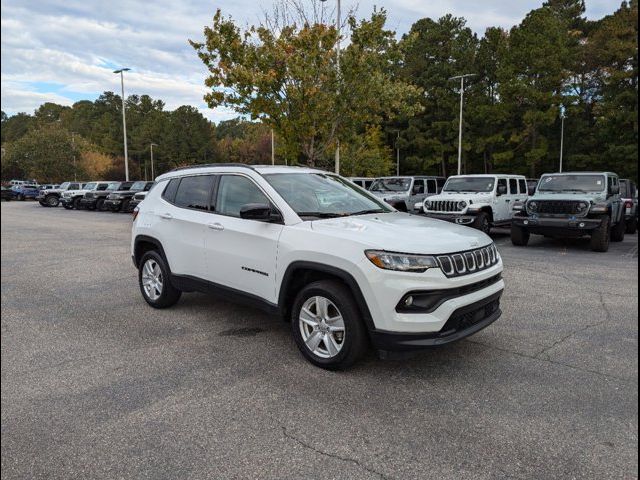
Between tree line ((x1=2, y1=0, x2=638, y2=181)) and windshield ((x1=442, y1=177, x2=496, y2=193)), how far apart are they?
4401 millimetres

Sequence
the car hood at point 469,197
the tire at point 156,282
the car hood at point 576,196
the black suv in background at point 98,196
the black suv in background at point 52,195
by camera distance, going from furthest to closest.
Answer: the black suv in background at point 52,195 < the black suv in background at point 98,196 < the car hood at point 469,197 < the car hood at point 576,196 < the tire at point 156,282

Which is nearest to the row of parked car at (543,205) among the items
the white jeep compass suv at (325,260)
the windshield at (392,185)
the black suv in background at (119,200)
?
the windshield at (392,185)

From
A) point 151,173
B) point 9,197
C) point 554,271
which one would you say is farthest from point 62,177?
point 554,271

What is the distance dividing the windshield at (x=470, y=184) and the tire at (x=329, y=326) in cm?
1103

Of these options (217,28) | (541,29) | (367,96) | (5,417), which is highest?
(541,29)

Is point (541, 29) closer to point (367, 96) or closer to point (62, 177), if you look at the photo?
point (367, 96)

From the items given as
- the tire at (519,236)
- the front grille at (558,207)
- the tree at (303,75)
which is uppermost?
the tree at (303,75)

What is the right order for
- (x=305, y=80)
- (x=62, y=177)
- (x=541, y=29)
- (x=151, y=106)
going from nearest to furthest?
(x=305, y=80), (x=541, y=29), (x=62, y=177), (x=151, y=106)

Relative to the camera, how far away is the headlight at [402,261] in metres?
3.61

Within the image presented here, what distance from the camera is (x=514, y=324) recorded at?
539 centimetres

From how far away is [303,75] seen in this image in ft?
52.2

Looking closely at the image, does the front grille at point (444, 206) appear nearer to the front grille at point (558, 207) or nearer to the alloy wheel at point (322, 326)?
the front grille at point (558, 207)

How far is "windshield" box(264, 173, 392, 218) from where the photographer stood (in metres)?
4.57

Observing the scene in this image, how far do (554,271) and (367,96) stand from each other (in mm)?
10333
